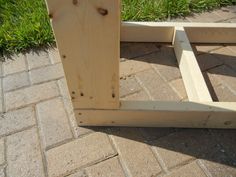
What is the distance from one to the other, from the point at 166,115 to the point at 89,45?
601 millimetres

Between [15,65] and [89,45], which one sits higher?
[89,45]

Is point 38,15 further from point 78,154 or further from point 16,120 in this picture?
point 78,154

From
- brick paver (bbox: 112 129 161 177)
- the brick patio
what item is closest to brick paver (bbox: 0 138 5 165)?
the brick patio

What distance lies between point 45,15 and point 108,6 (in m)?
1.47

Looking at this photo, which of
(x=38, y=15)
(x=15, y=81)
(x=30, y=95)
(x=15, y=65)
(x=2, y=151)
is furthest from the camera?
(x=38, y=15)

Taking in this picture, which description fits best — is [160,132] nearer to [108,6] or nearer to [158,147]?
[158,147]

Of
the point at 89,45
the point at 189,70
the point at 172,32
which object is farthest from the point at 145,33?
the point at 89,45

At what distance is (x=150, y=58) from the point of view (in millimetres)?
2002

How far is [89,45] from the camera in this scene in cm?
110

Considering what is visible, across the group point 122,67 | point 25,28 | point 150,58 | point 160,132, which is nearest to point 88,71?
point 160,132

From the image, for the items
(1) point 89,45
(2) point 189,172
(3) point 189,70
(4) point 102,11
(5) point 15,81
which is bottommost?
(2) point 189,172

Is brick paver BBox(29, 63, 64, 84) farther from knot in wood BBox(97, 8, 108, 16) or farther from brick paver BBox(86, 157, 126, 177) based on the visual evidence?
knot in wood BBox(97, 8, 108, 16)

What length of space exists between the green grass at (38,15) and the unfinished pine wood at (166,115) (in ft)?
3.10

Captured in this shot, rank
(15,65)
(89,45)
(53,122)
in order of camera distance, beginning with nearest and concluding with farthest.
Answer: (89,45)
(53,122)
(15,65)
